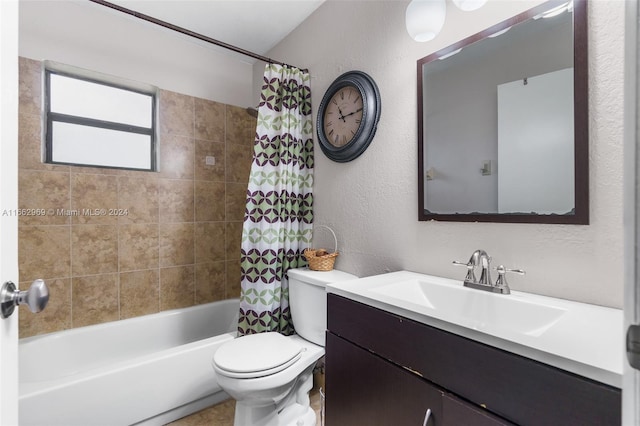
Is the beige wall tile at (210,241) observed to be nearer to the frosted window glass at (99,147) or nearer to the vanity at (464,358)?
the frosted window glass at (99,147)

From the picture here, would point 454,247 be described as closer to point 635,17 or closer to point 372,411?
point 372,411

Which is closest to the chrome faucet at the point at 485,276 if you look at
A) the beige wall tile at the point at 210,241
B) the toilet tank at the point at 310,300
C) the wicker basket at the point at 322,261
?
the toilet tank at the point at 310,300

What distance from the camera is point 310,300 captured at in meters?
1.67

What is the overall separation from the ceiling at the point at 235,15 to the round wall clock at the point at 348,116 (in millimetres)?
A: 657

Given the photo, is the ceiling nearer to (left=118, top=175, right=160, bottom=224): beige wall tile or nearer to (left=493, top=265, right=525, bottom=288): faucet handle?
(left=118, top=175, right=160, bottom=224): beige wall tile

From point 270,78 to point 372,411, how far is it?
184cm

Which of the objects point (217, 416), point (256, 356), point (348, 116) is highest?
point (348, 116)

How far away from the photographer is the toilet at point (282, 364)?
4.26ft

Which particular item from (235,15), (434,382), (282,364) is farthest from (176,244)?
(434,382)

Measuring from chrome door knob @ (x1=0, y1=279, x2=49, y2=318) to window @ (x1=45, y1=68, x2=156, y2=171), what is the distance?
1.77 m

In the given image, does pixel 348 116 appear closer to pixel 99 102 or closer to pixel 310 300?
pixel 310 300

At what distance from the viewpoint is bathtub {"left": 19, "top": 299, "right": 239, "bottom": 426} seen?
134 cm

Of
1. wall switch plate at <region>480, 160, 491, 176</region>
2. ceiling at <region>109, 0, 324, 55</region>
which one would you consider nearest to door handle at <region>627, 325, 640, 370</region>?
wall switch plate at <region>480, 160, 491, 176</region>

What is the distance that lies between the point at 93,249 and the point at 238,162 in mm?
1234
